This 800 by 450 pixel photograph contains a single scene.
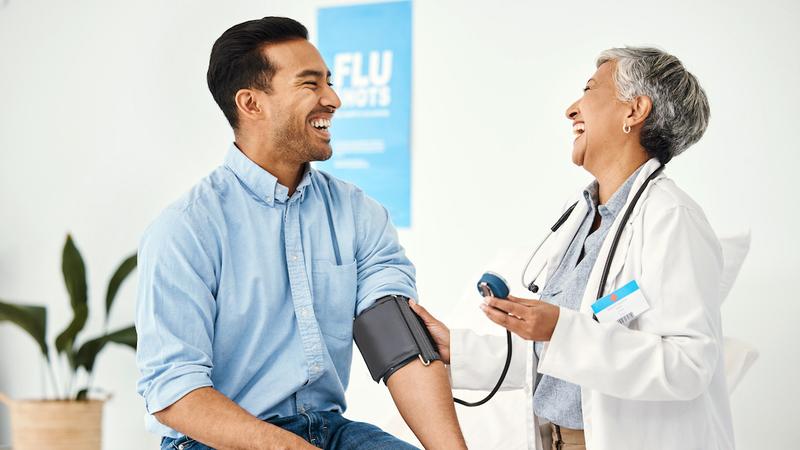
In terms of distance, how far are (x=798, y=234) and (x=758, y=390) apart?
21.7 inches

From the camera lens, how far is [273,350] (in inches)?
69.6

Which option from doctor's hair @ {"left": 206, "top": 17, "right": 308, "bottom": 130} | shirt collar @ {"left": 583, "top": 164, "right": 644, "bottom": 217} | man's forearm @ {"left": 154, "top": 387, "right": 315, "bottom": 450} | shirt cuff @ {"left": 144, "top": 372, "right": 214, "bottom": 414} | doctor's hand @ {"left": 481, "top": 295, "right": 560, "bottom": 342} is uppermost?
doctor's hair @ {"left": 206, "top": 17, "right": 308, "bottom": 130}

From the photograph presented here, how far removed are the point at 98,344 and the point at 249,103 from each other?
7.56 feet

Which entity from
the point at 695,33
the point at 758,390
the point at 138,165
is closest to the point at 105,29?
the point at 138,165

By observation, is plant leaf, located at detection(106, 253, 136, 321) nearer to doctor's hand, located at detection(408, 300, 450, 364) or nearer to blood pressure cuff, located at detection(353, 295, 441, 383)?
doctor's hand, located at detection(408, 300, 450, 364)

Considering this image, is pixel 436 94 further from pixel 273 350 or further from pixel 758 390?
pixel 273 350

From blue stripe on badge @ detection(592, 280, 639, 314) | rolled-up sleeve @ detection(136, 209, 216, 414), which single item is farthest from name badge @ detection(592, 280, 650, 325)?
rolled-up sleeve @ detection(136, 209, 216, 414)

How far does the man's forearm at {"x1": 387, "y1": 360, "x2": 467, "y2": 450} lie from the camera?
1.76 meters

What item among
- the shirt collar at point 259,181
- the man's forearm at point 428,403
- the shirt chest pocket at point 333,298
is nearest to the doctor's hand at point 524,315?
the man's forearm at point 428,403

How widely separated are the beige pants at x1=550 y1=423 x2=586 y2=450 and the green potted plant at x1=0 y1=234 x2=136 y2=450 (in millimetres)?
2357

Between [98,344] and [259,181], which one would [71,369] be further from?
[259,181]

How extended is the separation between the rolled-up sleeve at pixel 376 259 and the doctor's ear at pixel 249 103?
0.28 m

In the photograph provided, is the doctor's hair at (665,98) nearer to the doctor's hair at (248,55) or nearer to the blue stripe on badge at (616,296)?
the blue stripe on badge at (616,296)

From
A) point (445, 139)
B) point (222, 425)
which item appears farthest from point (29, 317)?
point (222, 425)
